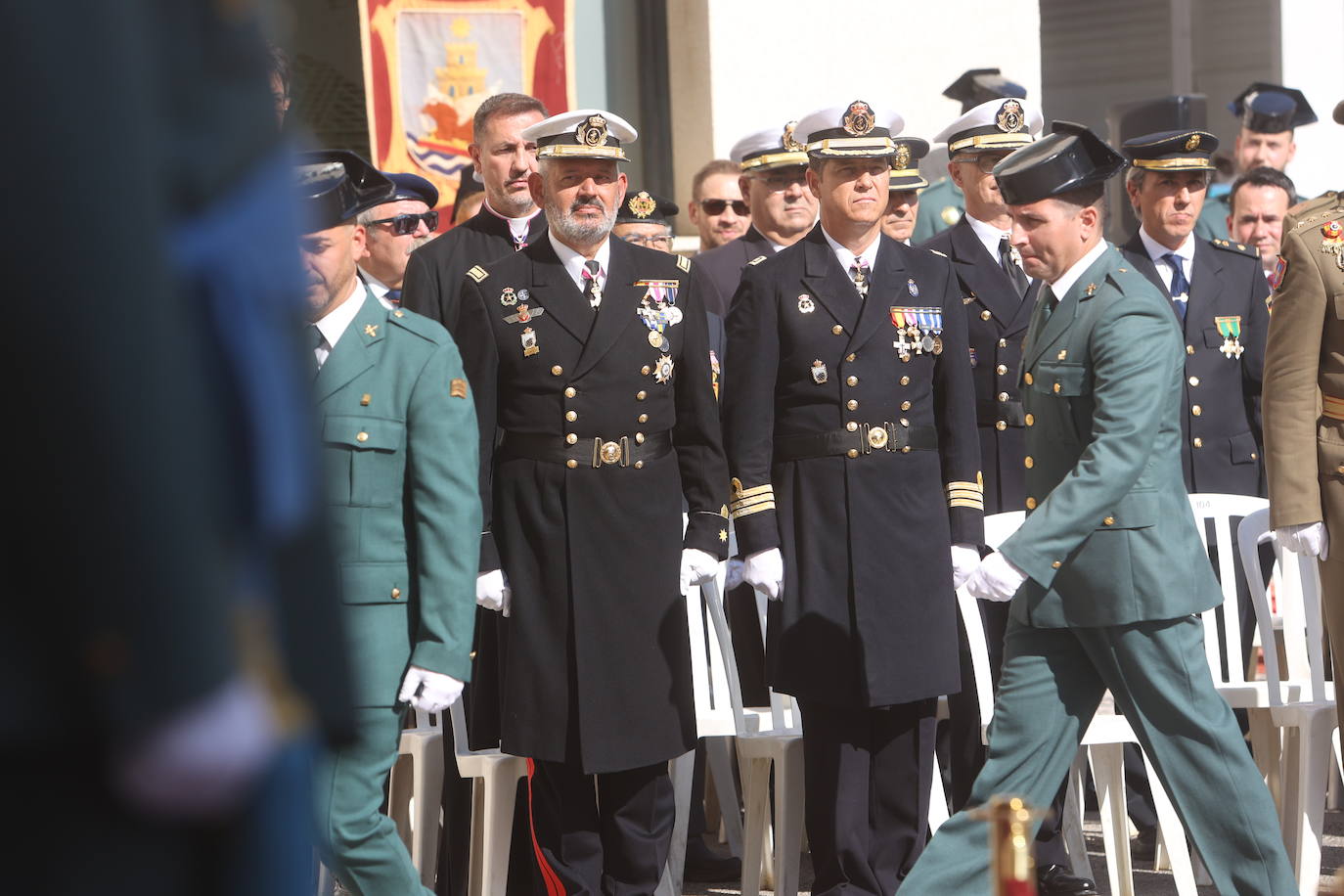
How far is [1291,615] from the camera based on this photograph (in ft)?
16.1

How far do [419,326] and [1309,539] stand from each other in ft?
6.93

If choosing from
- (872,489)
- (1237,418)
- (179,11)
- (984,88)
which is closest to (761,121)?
(984,88)

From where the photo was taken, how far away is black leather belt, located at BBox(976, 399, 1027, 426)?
5.37 meters

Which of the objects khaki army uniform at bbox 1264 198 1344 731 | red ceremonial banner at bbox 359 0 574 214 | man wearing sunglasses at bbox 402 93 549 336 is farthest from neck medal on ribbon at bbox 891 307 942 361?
red ceremonial banner at bbox 359 0 574 214

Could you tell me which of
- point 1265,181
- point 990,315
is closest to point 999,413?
point 990,315

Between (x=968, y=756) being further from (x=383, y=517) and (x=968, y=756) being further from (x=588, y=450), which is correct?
(x=383, y=517)

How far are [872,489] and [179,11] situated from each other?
3.64 meters

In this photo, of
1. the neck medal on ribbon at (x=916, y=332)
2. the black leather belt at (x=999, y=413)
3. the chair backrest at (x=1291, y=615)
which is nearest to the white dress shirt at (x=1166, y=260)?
the black leather belt at (x=999, y=413)

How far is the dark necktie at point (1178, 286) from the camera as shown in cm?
585

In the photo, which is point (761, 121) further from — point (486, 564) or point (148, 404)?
point (148, 404)

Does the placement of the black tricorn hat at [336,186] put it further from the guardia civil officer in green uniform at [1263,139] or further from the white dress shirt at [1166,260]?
the guardia civil officer in green uniform at [1263,139]

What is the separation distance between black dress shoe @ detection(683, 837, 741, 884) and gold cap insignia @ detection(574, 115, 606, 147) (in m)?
2.03

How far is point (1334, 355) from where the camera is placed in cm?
435

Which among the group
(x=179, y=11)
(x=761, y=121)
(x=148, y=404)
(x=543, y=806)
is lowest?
(x=543, y=806)
